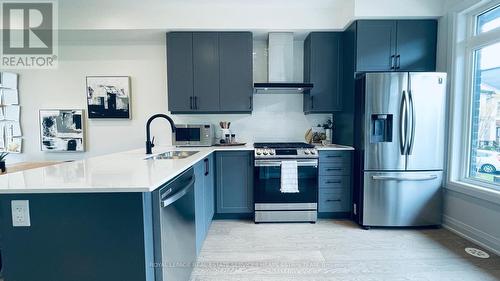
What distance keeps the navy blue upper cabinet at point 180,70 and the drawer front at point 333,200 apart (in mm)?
2150

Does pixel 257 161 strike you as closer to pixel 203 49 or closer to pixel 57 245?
pixel 203 49

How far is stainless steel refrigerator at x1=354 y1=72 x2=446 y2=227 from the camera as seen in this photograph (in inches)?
104

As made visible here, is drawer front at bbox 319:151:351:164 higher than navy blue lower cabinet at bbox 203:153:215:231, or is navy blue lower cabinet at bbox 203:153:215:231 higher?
drawer front at bbox 319:151:351:164

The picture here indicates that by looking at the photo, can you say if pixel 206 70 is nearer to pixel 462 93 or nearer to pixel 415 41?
pixel 415 41

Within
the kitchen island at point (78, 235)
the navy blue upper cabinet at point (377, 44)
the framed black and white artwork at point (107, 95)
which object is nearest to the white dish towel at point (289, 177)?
the navy blue upper cabinet at point (377, 44)

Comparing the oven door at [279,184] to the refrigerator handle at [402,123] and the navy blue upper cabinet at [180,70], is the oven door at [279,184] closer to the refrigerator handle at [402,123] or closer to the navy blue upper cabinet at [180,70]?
the refrigerator handle at [402,123]

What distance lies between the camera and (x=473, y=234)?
2.44 metres

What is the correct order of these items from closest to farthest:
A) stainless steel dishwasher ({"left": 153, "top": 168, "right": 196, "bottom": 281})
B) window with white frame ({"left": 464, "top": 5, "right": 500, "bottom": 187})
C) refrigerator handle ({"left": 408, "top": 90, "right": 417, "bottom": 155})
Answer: stainless steel dishwasher ({"left": 153, "top": 168, "right": 196, "bottom": 281}) < window with white frame ({"left": 464, "top": 5, "right": 500, "bottom": 187}) < refrigerator handle ({"left": 408, "top": 90, "right": 417, "bottom": 155})

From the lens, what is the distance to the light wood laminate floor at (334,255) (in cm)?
193

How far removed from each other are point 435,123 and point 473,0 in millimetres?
1335

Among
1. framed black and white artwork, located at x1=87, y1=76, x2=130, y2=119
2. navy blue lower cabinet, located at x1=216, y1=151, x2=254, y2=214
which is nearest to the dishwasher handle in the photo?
navy blue lower cabinet, located at x1=216, y1=151, x2=254, y2=214

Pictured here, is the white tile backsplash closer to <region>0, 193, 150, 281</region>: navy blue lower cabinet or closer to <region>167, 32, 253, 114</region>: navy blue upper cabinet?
<region>167, 32, 253, 114</region>: navy blue upper cabinet

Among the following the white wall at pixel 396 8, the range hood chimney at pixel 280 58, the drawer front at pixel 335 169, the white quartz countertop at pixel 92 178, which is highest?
the white wall at pixel 396 8

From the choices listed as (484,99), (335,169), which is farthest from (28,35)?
(484,99)
